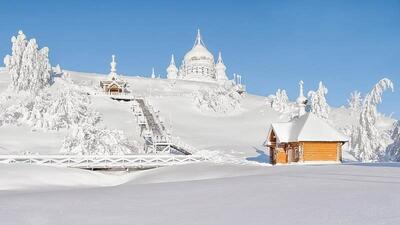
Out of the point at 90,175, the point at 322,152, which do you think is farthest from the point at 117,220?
the point at 322,152

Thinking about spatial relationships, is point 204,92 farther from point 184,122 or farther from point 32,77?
point 32,77

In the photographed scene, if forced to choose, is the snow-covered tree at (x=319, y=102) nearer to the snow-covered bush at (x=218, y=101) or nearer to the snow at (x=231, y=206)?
the snow-covered bush at (x=218, y=101)

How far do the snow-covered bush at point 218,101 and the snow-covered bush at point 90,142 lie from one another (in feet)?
121

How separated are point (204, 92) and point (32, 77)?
30770mm

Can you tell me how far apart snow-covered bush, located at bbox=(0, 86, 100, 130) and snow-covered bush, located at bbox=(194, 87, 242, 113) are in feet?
87.3

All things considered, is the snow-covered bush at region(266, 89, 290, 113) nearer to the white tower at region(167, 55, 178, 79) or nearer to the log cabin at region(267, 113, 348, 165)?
the log cabin at region(267, 113, 348, 165)

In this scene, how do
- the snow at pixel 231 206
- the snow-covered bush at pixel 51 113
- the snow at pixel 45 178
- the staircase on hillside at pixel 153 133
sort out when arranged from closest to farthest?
the snow at pixel 231 206, the snow at pixel 45 178, the staircase on hillside at pixel 153 133, the snow-covered bush at pixel 51 113

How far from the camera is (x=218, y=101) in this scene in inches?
3164

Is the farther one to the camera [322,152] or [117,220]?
[322,152]

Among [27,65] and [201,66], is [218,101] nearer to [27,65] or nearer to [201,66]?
[27,65]

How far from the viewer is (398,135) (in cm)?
4269

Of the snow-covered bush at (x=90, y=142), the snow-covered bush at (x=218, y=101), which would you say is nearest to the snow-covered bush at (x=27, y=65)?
the snow-covered bush at (x=218, y=101)

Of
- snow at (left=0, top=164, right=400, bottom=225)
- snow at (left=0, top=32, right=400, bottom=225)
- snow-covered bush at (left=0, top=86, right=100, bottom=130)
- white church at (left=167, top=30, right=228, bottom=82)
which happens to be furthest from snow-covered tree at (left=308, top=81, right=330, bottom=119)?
white church at (left=167, top=30, right=228, bottom=82)

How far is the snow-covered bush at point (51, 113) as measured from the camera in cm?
5262
